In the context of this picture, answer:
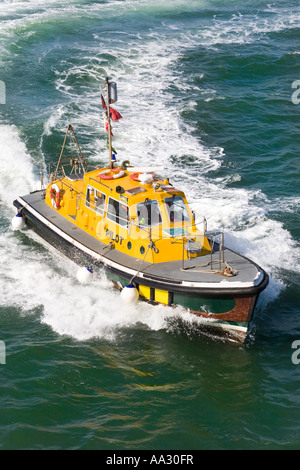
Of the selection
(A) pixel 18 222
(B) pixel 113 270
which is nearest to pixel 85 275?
(B) pixel 113 270

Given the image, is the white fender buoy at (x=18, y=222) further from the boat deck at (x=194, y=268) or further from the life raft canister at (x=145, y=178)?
the life raft canister at (x=145, y=178)

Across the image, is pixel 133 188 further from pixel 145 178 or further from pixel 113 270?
pixel 113 270

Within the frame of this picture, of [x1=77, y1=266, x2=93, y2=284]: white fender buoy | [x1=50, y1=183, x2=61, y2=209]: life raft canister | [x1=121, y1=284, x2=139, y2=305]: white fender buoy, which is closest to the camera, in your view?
[x1=121, y1=284, x2=139, y2=305]: white fender buoy

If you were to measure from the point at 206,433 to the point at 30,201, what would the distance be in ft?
30.9

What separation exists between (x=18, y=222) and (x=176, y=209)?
5.49 metres

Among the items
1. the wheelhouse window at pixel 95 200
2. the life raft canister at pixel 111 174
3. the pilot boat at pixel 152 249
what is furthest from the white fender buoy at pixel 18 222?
the life raft canister at pixel 111 174

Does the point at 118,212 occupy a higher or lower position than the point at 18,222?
higher

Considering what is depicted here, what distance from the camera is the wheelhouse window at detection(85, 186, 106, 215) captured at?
13859 mm

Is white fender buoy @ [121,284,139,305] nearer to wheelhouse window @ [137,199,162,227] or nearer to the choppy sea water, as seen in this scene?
the choppy sea water

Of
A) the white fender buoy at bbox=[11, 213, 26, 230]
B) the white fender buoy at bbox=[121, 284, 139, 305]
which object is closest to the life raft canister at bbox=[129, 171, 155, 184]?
the white fender buoy at bbox=[121, 284, 139, 305]

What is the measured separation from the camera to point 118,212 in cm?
1332

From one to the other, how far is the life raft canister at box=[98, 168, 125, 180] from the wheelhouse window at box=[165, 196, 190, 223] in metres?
1.60

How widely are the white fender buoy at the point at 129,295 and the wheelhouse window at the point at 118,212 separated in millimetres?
1650

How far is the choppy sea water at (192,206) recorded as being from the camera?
10.1 m
